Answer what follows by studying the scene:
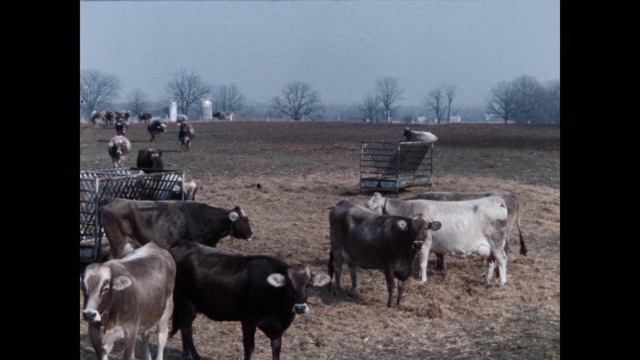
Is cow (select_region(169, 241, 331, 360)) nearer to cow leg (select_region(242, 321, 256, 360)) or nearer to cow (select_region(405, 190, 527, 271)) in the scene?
cow leg (select_region(242, 321, 256, 360))

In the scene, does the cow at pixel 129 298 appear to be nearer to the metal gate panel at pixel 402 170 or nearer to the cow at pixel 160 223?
the cow at pixel 160 223

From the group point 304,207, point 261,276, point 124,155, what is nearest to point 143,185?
point 304,207

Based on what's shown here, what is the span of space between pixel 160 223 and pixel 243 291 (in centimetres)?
375

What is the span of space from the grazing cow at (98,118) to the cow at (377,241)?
59446mm

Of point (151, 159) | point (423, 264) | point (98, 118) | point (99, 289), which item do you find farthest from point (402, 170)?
point (98, 118)

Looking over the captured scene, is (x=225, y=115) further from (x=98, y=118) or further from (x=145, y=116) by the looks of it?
(x=98, y=118)

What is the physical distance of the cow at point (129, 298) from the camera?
6.23 metres

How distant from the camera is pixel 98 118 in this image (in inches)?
2753

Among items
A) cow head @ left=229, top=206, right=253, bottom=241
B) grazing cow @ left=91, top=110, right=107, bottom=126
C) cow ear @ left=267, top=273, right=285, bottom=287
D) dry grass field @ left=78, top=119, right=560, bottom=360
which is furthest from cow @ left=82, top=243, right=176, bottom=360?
grazing cow @ left=91, top=110, right=107, bottom=126

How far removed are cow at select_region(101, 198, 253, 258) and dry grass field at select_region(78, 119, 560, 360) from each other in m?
1.83

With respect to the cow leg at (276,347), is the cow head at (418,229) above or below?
above

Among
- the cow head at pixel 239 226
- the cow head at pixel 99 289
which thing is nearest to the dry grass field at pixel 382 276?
the cow head at pixel 239 226

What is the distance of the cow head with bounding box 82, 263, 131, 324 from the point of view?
606 cm

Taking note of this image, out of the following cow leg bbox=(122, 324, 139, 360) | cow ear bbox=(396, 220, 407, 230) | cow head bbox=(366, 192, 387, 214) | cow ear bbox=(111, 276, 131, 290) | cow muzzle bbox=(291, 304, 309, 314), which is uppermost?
cow head bbox=(366, 192, 387, 214)
